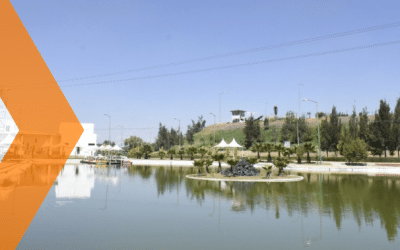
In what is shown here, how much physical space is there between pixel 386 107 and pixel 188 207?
52.5m

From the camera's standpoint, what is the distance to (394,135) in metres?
55.7

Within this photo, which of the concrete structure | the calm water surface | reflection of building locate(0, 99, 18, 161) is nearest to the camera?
the calm water surface

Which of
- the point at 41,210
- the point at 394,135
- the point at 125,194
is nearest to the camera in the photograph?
the point at 41,210

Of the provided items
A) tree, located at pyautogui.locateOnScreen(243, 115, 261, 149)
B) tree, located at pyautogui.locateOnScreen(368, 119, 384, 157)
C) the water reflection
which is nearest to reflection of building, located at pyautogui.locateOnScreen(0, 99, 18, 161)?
the water reflection

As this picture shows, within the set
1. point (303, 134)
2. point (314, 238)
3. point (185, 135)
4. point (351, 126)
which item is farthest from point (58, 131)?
point (314, 238)

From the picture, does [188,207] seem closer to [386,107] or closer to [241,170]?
[241,170]

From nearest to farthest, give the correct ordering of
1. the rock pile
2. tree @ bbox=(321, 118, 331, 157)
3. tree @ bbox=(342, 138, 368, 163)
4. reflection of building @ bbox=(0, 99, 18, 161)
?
the rock pile, tree @ bbox=(342, 138, 368, 163), reflection of building @ bbox=(0, 99, 18, 161), tree @ bbox=(321, 118, 331, 157)

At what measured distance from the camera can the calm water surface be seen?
32.6 feet

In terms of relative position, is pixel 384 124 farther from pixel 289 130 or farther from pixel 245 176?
pixel 245 176

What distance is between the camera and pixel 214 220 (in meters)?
12.8

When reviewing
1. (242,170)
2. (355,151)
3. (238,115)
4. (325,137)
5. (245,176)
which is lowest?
(245,176)

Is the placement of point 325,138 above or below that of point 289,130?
below

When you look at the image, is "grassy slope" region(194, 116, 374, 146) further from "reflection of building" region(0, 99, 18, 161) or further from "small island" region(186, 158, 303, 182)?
"small island" region(186, 158, 303, 182)

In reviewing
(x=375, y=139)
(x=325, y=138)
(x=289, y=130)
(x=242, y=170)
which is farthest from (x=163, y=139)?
(x=242, y=170)
